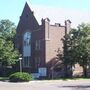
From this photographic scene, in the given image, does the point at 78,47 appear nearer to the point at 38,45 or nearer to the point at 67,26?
the point at 67,26

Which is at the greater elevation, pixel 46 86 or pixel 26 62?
pixel 26 62

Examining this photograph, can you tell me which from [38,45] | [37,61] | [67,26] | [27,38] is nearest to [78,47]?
[67,26]

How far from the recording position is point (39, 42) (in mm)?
59688

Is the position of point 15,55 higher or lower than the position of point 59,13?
lower

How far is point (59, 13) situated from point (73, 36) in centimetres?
1145

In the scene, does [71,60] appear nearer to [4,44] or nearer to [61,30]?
[61,30]

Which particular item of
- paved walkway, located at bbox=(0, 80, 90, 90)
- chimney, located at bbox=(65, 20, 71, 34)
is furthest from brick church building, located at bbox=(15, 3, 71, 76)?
paved walkway, located at bbox=(0, 80, 90, 90)

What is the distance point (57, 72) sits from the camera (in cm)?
5738

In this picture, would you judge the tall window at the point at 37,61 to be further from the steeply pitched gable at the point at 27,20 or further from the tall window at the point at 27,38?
the steeply pitched gable at the point at 27,20

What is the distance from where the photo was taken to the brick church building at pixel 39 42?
57531 millimetres

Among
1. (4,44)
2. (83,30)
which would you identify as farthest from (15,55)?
(83,30)

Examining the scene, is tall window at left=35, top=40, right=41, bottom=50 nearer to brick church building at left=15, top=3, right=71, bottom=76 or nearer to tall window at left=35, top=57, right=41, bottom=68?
brick church building at left=15, top=3, right=71, bottom=76

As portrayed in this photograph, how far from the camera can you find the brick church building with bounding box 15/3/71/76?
57.5m

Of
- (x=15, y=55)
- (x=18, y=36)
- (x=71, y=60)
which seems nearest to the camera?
(x=71, y=60)
